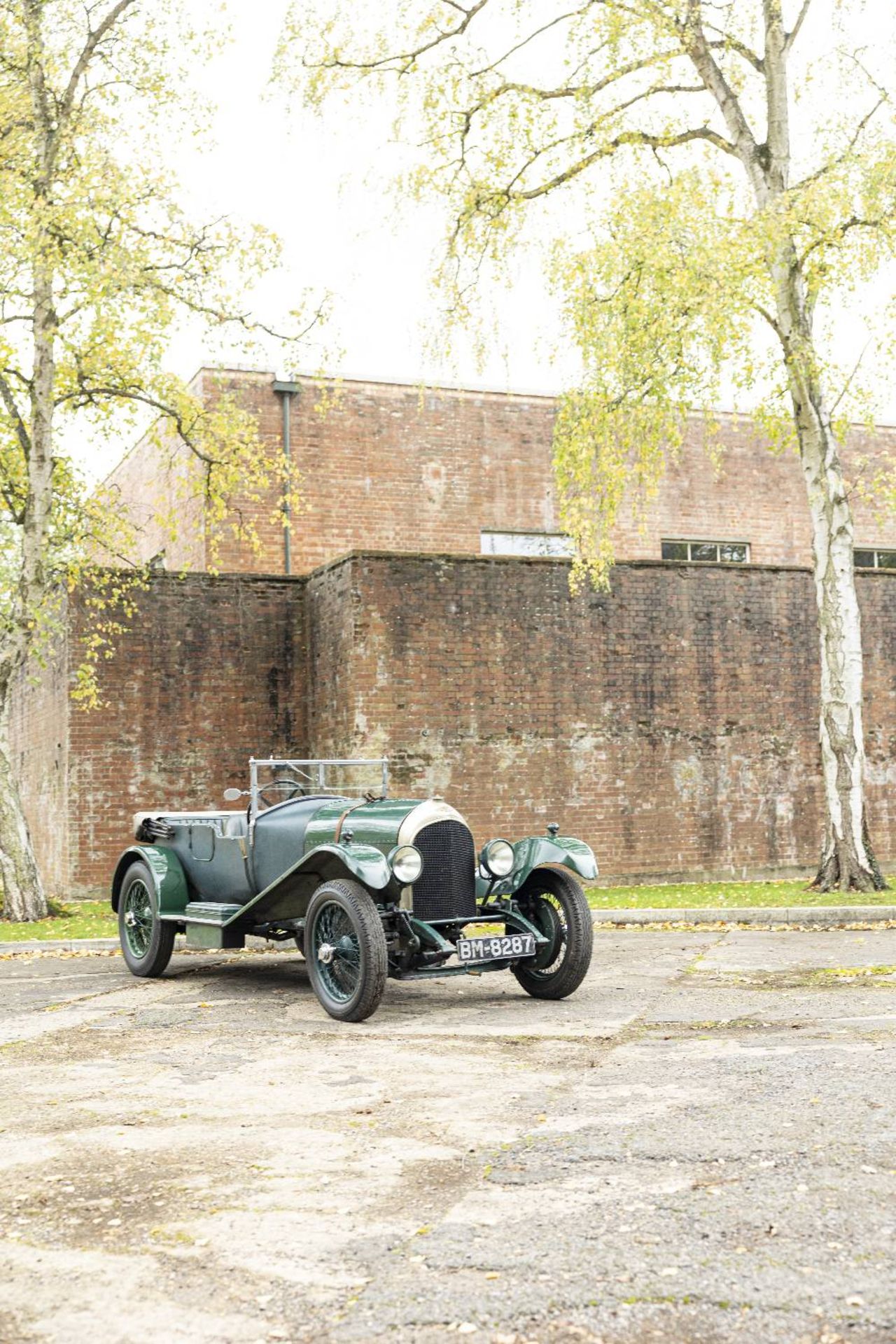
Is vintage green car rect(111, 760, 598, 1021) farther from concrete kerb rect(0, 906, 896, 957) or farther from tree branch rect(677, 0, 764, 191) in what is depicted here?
tree branch rect(677, 0, 764, 191)

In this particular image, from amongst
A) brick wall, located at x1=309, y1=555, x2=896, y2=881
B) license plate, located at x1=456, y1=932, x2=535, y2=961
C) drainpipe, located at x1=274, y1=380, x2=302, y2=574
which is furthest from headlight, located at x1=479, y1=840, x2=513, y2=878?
drainpipe, located at x1=274, y1=380, x2=302, y2=574

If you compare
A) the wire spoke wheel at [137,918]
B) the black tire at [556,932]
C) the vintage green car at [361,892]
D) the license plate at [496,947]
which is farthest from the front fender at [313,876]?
the wire spoke wheel at [137,918]

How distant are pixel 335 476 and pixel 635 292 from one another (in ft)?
27.7

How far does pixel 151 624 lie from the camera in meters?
17.2

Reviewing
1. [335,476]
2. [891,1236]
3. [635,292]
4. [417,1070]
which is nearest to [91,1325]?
[891,1236]

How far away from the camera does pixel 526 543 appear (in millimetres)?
23391

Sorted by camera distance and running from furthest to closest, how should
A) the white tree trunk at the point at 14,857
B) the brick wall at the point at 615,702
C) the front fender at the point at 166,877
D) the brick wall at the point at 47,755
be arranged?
the brick wall at the point at 47,755, the brick wall at the point at 615,702, the white tree trunk at the point at 14,857, the front fender at the point at 166,877

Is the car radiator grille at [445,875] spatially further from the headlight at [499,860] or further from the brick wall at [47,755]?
the brick wall at [47,755]

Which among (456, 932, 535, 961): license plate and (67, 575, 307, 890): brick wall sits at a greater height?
(67, 575, 307, 890): brick wall

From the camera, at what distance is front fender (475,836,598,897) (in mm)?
8438

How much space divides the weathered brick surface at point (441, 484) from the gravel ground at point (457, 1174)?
47.2ft

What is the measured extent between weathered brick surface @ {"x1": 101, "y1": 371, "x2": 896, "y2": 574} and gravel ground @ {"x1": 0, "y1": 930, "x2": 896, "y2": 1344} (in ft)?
47.2

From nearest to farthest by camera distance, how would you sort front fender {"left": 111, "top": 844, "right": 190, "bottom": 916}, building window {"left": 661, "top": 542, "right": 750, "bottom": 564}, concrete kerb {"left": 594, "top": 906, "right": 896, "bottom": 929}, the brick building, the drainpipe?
front fender {"left": 111, "top": 844, "right": 190, "bottom": 916} → concrete kerb {"left": 594, "top": 906, "right": 896, "bottom": 929} → the brick building → the drainpipe → building window {"left": 661, "top": 542, "right": 750, "bottom": 564}

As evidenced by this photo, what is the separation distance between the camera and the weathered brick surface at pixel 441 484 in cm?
2156
